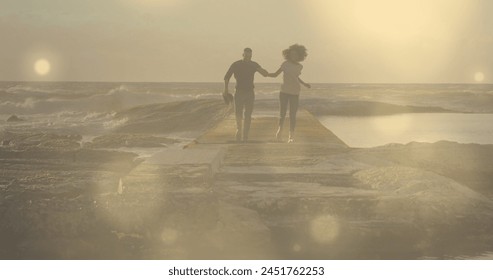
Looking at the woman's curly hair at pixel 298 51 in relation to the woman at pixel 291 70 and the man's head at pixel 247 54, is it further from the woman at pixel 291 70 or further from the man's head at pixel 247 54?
the man's head at pixel 247 54

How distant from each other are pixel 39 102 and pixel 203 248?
159 ft

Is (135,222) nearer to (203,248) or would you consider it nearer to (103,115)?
(203,248)

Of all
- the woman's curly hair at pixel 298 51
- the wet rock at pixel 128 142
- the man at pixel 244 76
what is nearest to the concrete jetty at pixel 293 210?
the man at pixel 244 76

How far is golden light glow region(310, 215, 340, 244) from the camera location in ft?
22.6

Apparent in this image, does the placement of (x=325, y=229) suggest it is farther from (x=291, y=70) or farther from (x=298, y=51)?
(x=298, y=51)

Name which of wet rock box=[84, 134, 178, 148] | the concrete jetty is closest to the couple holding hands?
the concrete jetty

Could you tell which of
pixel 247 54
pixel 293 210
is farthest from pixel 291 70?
pixel 293 210

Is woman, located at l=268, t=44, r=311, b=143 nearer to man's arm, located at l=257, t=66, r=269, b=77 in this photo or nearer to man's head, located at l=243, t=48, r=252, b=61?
man's arm, located at l=257, t=66, r=269, b=77

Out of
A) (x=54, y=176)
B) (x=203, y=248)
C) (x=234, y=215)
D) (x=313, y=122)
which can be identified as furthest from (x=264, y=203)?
(x=313, y=122)

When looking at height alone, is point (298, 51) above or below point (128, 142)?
above

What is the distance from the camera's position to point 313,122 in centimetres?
1736

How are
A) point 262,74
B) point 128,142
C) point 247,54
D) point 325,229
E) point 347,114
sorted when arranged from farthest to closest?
point 347,114 → point 128,142 → point 262,74 → point 247,54 → point 325,229

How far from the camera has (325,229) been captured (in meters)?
7.01

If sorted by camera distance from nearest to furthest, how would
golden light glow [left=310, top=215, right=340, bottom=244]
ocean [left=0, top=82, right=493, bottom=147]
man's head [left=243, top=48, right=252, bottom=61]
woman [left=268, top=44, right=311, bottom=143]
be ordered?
golden light glow [left=310, top=215, right=340, bottom=244] < man's head [left=243, top=48, right=252, bottom=61] < woman [left=268, top=44, right=311, bottom=143] < ocean [left=0, top=82, right=493, bottom=147]
